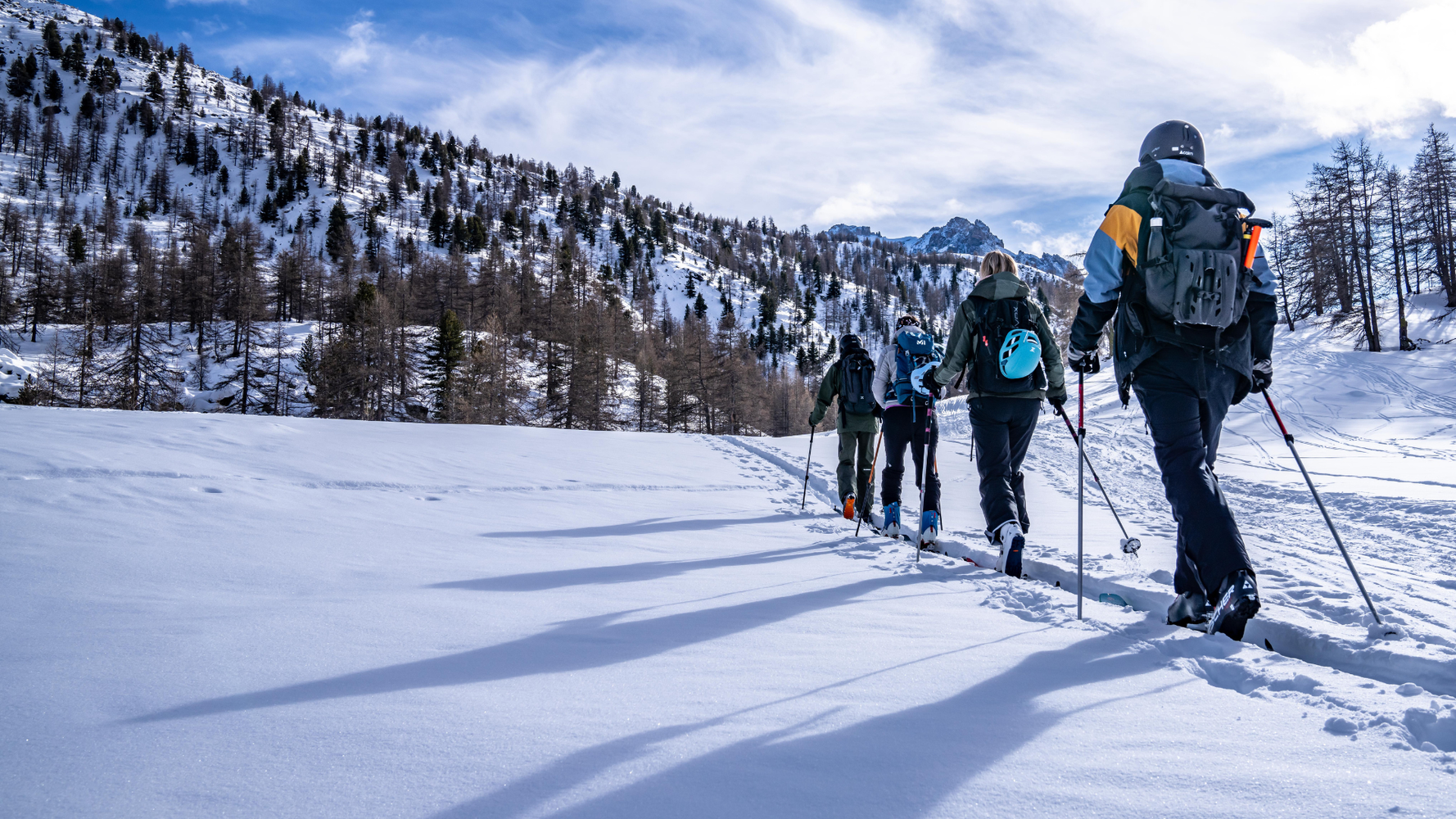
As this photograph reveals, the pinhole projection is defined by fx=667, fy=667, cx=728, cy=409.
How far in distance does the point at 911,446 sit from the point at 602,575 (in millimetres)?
2959

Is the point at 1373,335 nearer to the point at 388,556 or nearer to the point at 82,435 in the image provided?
the point at 388,556

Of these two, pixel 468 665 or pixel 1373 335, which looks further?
pixel 1373 335

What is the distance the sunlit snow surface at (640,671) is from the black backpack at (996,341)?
1.20 m

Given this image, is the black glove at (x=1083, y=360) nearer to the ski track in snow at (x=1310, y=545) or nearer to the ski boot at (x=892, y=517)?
the ski track in snow at (x=1310, y=545)

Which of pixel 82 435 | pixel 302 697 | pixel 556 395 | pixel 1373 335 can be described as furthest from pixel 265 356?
pixel 1373 335

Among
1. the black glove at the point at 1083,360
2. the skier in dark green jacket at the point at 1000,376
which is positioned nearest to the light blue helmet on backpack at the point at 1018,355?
the skier in dark green jacket at the point at 1000,376

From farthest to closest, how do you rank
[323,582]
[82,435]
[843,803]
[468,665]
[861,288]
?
[861,288], [82,435], [323,582], [468,665], [843,803]

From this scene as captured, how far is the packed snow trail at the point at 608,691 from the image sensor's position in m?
1.36

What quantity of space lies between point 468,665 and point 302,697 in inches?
17.9

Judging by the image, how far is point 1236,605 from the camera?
2.66 metres

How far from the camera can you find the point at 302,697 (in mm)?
1703

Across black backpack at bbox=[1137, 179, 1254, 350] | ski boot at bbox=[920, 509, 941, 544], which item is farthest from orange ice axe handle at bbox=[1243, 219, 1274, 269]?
ski boot at bbox=[920, 509, 941, 544]

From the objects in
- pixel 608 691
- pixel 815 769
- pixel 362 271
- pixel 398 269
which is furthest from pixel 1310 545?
pixel 398 269

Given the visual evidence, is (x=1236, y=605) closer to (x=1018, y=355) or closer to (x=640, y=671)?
(x=1018, y=355)
